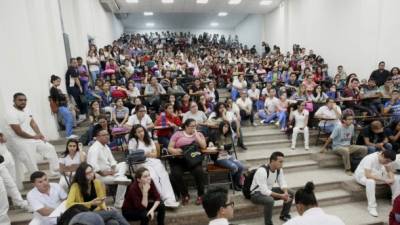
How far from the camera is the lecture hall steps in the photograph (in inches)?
166

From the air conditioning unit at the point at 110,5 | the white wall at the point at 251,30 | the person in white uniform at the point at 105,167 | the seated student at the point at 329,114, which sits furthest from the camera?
the white wall at the point at 251,30

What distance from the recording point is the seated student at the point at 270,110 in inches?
291

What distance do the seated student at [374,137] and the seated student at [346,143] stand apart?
0.19 meters

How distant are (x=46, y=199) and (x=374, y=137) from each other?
221 inches

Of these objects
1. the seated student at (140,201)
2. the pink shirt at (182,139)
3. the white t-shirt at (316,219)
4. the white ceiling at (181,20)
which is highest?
the white ceiling at (181,20)

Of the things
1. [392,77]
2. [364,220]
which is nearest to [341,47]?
[392,77]

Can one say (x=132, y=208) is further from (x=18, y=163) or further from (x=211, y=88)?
(x=211, y=88)

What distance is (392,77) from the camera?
7523mm

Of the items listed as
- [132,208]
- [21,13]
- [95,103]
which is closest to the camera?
[132,208]

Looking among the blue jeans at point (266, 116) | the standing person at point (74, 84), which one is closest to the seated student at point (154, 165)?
the standing person at point (74, 84)

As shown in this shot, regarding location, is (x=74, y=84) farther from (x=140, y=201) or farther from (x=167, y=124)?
(x=140, y=201)

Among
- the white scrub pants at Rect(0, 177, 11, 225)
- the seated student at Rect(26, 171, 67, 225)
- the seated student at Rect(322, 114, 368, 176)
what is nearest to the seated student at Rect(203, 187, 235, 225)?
the seated student at Rect(26, 171, 67, 225)

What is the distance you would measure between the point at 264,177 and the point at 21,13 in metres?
5.23

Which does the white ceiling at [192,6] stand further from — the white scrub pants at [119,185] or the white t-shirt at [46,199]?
the white t-shirt at [46,199]
